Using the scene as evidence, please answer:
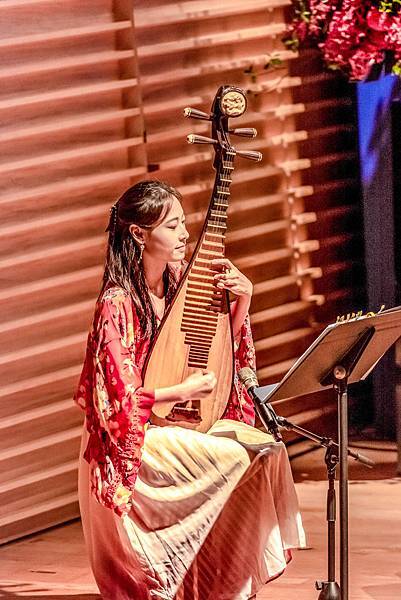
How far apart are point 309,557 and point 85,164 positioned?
6.09ft

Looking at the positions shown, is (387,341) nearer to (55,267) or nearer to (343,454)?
(343,454)

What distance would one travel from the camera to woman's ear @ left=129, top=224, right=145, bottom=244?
4.09 m

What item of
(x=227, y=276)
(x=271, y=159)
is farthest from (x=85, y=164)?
(x=227, y=276)

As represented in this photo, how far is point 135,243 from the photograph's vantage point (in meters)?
4.11

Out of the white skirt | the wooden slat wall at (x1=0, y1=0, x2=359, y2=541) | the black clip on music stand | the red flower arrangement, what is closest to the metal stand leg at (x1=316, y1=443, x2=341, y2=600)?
the black clip on music stand

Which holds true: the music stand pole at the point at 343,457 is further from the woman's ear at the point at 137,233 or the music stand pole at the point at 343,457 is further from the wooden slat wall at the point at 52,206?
the wooden slat wall at the point at 52,206

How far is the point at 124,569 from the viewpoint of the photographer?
13.4ft

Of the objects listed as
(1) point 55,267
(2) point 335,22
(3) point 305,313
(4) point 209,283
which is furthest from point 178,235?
(3) point 305,313

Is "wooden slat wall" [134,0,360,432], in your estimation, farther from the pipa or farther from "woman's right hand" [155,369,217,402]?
"woman's right hand" [155,369,217,402]

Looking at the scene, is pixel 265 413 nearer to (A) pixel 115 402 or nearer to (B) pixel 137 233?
(A) pixel 115 402

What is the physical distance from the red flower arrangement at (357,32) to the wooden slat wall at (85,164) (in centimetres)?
43

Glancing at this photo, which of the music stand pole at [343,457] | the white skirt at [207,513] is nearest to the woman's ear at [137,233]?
the white skirt at [207,513]

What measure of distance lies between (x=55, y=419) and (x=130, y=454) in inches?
62.6

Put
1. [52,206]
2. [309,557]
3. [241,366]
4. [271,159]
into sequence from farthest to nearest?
[271,159] → [52,206] → [309,557] → [241,366]
